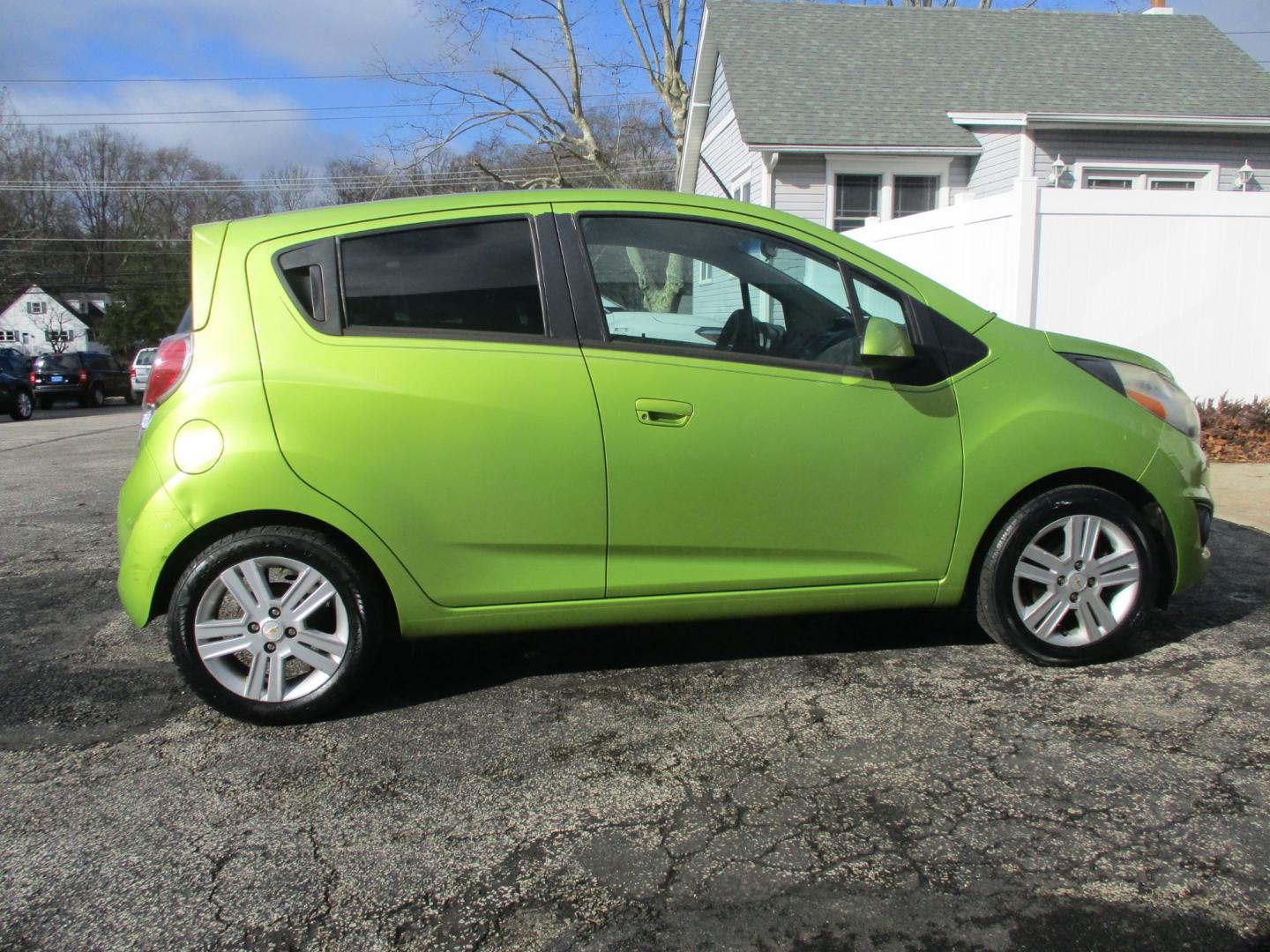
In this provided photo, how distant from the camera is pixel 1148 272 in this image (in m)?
9.00

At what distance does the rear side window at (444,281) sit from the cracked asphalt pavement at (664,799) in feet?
4.41

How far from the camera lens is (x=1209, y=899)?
7.39ft

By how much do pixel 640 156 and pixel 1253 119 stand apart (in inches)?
724

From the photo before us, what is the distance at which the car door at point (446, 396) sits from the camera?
3.17m

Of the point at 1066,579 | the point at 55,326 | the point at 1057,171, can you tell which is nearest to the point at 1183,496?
the point at 1066,579

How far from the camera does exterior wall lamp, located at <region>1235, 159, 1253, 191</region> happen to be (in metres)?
15.6

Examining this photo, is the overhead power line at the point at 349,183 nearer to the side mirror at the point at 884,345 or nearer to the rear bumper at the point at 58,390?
the rear bumper at the point at 58,390

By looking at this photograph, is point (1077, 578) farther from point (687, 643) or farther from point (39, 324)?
point (39, 324)

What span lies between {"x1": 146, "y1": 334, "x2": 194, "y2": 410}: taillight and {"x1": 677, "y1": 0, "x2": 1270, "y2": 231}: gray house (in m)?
13.1

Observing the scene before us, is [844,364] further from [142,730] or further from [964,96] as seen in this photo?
[964,96]

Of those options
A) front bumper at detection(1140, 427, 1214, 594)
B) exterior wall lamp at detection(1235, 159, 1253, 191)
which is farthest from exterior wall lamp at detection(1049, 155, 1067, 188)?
front bumper at detection(1140, 427, 1214, 594)

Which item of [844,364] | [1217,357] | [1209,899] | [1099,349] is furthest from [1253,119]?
[1209,899]

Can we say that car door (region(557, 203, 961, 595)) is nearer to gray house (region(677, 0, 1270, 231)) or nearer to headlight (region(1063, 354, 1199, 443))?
headlight (region(1063, 354, 1199, 443))

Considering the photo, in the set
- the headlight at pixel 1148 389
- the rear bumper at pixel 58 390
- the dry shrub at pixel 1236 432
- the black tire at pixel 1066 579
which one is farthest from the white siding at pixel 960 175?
the rear bumper at pixel 58 390
